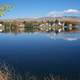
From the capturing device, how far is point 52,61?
23047 millimetres

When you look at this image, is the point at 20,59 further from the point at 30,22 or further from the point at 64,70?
the point at 30,22

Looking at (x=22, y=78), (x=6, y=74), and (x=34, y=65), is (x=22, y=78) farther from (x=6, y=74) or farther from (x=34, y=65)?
(x=34, y=65)

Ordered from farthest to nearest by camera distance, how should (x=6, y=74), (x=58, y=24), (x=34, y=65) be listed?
(x=58, y=24) → (x=34, y=65) → (x=6, y=74)

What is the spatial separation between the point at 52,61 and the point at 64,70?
4.12 meters

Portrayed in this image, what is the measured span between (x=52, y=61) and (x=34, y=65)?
106 inches

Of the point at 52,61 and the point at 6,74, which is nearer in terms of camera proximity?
the point at 6,74

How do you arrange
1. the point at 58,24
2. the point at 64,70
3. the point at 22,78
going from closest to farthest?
the point at 22,78
the point at 64,70
the point at 58,24

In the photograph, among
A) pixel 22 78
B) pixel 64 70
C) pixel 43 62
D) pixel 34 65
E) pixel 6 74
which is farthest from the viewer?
pixel 43 62

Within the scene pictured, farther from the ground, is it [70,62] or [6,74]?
[6,74]

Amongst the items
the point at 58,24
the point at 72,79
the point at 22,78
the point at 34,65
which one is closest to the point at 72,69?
the point at 34,65

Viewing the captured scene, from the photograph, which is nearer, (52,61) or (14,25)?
(52,61)

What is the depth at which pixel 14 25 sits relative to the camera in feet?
415

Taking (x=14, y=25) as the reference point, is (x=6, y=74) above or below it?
above

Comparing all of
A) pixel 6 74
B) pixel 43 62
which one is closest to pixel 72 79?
pixel 6 74
